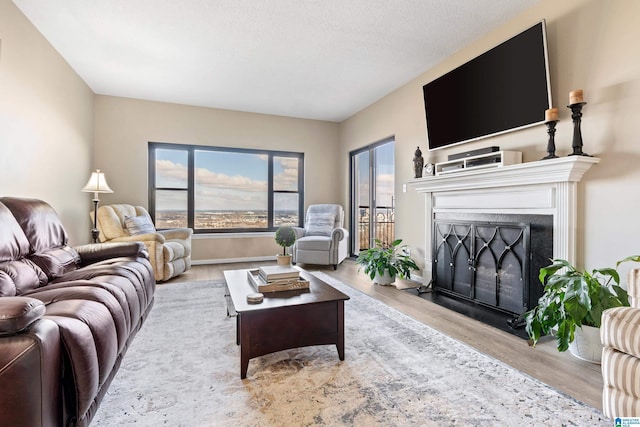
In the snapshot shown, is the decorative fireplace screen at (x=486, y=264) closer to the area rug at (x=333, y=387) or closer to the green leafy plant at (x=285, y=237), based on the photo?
the area rug at (x=333, y=387)

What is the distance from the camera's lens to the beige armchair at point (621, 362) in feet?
4.11

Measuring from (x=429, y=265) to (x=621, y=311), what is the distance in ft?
7.73

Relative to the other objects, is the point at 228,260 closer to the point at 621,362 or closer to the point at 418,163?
the point at 418,163

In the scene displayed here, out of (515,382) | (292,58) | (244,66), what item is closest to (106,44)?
(244,66)

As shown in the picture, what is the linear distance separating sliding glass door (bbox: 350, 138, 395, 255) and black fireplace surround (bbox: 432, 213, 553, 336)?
145 cm

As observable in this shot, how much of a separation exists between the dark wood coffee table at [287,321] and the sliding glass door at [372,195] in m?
3.06

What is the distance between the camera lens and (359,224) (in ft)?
18.6

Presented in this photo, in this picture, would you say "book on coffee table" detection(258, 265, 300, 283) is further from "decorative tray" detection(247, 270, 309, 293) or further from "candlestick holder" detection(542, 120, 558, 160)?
"candlestick holder" detection(542, 120, 558, 160)

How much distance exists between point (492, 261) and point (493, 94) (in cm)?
153

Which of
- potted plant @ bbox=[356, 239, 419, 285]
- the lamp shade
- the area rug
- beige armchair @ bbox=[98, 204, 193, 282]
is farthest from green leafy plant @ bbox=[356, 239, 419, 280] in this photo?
the lamp shade

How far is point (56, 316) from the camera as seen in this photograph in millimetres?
1254

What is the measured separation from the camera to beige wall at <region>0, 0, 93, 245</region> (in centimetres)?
256

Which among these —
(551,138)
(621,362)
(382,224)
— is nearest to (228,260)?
(382,224)

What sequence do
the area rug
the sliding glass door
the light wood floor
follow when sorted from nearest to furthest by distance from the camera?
the area rug
the light wood floor
the sliding glass door
